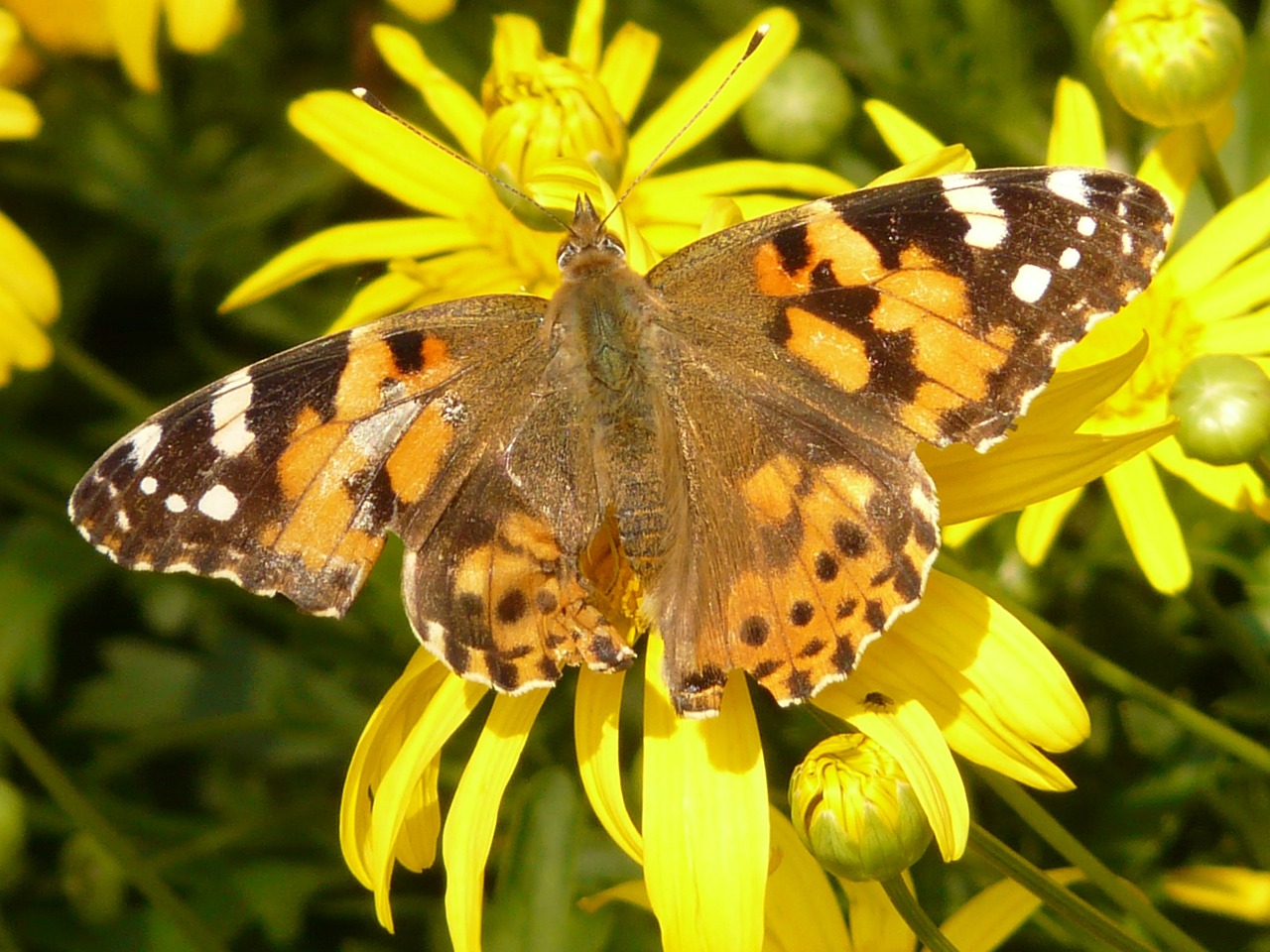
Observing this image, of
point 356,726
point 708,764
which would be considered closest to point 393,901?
point 356,726

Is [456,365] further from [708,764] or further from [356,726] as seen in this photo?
[356,726]

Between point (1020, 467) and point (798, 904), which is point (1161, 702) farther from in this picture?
point (798, 904)

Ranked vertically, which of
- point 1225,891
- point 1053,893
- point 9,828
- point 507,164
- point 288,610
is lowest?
point 1225,891

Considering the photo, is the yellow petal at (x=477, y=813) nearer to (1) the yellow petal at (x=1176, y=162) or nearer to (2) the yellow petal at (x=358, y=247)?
(2) the yellow petal at (x=358, y=247)

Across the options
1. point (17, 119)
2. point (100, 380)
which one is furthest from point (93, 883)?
point (17, 119)

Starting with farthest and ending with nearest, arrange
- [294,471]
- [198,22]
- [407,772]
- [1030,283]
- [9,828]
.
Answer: [198,22], [9,828], [407,772], [294,471], [1030,283]

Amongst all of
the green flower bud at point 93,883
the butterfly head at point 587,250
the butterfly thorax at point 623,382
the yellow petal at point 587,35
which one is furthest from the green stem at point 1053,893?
the green flower bud at point 93,883

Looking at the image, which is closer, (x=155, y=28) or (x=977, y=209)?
(x=977, y=209)
